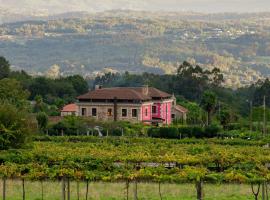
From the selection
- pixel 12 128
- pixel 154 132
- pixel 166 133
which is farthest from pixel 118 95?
pixel 12 128

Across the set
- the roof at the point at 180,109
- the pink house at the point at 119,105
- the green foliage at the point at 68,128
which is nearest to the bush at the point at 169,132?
the green foliage at the point at 68,128

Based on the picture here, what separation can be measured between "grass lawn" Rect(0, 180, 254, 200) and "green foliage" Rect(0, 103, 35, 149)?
9.77m

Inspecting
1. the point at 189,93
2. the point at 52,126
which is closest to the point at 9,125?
the point at 52,126

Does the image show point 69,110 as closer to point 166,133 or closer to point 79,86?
point 79,86

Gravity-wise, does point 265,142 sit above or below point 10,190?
below

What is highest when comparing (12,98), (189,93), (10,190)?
(10,190)

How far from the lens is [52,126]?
217 ft

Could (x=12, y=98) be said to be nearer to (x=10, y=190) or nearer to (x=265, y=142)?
(x=265, y=142)

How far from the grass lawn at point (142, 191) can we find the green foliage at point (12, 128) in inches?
385

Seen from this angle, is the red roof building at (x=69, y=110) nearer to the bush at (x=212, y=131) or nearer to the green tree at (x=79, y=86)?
the green tree at (x=79, y=86)

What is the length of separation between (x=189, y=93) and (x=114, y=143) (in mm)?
57432

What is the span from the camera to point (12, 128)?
145ft

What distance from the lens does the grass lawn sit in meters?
30.1

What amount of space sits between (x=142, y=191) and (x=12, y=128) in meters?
14.2
